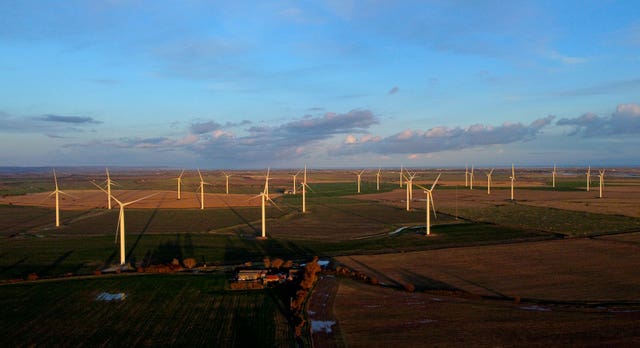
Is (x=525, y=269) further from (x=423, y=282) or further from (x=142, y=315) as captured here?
(x=142, y=315)

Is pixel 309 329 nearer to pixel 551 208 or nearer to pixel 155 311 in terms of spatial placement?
pixel 155 311

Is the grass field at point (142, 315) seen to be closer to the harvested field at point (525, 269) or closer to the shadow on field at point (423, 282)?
the shadow on field at point (423, 282)

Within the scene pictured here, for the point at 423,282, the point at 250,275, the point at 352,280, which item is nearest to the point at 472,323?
the point at 423,282

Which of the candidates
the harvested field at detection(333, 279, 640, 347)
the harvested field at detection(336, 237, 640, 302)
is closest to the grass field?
the harvested field at detection(333, 279, 640, 347)

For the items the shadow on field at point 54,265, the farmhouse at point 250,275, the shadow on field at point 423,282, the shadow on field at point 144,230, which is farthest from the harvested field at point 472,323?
the shadow on field at point 144,230

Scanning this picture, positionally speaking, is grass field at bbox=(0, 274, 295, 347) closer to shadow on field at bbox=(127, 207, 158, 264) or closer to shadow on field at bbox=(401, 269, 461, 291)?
shadow on field at bbox=(401, 269, 461, 291)

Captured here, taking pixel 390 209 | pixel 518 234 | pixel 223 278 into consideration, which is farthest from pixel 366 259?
pixel 390 209

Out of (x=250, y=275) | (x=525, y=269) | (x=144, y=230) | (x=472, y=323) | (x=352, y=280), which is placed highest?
(x=250, y=275)
